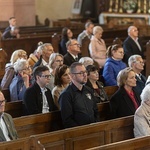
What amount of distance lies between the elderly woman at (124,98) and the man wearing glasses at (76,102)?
40 centimetres

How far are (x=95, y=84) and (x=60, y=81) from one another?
0.62 meters

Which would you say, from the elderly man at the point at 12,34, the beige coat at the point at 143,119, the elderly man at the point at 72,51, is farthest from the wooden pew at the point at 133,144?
the elderly man at the point at 12,34

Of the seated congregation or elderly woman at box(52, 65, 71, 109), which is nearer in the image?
the seated congregation

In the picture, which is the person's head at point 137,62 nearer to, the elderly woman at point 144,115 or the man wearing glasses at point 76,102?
the man wearing glasses at point 76,102

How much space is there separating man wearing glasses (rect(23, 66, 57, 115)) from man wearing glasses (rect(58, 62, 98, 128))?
1.13 ft

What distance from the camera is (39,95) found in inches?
231

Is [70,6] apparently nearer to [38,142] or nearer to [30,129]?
[30,129]

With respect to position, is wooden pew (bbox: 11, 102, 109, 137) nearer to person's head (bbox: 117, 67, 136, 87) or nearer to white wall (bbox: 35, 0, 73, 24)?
person's head (bbox: 117, 67, 136, 87)

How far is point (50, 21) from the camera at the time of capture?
750 inches

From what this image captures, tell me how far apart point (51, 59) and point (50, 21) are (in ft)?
39.8

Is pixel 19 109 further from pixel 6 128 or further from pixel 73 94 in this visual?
pixel 6 128

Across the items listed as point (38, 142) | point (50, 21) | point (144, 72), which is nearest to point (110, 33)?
point (144, 72)

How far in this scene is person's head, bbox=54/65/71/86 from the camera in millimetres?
6062

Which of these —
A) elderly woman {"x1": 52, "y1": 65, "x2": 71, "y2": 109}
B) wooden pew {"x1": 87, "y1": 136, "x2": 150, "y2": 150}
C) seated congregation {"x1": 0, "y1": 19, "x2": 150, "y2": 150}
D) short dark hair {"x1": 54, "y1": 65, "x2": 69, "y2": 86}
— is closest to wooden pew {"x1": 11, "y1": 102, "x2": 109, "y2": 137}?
seated congregation {"x1": 0, "y1": 19, "x2": 150, "y2": 150}
